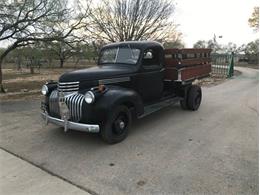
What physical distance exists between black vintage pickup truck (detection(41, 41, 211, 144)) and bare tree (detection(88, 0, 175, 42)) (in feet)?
32.9

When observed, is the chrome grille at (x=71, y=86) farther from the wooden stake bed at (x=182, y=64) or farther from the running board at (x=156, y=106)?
the wooden stake bed at (x=182, y=64)

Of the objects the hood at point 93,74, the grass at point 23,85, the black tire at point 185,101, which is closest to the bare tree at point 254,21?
the grass at point 23,85

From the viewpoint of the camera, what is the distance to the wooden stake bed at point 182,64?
565 cm

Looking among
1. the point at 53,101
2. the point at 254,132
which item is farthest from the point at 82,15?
A: the point at 254,132

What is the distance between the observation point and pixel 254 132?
460cm

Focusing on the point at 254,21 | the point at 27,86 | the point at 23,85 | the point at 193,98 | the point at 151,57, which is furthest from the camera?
the point at 254,21

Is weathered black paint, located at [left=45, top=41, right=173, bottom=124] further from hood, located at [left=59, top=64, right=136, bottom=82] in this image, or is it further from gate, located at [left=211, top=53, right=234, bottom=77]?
gate, located at [left=211, top=53, right=234, bottom=77]

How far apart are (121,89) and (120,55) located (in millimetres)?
1193

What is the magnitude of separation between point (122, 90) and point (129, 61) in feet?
3.31

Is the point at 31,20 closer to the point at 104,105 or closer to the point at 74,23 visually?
the point at 74,23

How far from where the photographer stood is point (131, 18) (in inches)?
617

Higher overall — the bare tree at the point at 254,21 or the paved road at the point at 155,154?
the bare tree at the point at 254,21

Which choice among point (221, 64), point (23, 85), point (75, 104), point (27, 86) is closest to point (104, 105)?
point (75, 104)

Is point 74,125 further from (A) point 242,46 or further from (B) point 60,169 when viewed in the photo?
(A) point 242,46
